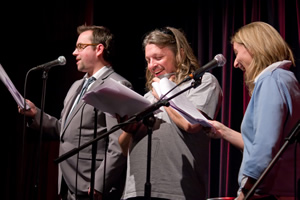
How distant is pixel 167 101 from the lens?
176cm

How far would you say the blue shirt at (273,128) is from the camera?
1.64m

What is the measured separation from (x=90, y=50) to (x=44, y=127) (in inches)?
24.9

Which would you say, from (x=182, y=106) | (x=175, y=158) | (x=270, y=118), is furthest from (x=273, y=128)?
(x=175, y=158)

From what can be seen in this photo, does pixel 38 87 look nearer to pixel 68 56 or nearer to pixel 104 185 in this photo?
pixel 68 56

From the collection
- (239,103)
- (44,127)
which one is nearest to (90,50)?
(44,127)

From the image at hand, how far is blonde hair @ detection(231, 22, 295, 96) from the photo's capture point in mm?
1878

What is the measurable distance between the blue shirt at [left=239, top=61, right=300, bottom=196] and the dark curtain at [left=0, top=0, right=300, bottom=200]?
120 cm

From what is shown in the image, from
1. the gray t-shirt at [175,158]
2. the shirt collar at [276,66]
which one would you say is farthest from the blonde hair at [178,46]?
the shirt collar at [276,66]

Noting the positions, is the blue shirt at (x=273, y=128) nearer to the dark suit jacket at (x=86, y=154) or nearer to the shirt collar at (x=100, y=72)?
the dark suit jacket at (x=86, y=154)

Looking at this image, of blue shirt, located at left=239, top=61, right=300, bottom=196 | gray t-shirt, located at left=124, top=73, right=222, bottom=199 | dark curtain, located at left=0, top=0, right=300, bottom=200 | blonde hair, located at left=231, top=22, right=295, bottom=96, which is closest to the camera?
blue shirt, located at left=239, top=61, right=300, bottom=196

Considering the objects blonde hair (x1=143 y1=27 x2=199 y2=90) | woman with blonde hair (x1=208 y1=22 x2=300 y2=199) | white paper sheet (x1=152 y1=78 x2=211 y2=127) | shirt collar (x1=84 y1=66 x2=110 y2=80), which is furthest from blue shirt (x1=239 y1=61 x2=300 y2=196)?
shirt collar (x1=84 y1=66 x2=110 y2=80)

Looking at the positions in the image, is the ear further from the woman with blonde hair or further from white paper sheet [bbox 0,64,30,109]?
the woman with blonde hair

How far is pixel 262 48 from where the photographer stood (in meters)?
1.90

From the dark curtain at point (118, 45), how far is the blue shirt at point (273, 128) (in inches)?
47.3
